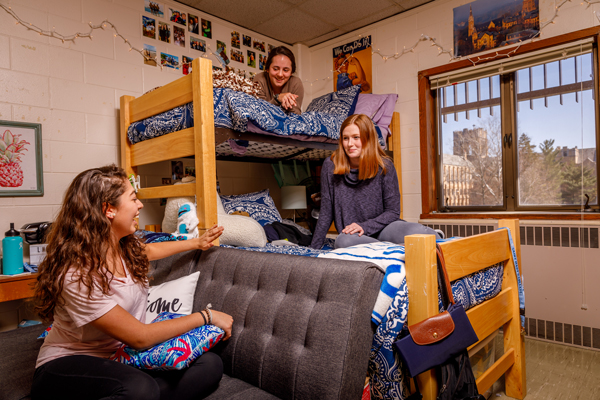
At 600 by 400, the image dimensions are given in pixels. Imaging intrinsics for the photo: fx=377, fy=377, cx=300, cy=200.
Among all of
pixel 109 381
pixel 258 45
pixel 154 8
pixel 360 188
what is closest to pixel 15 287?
pixel 109 381

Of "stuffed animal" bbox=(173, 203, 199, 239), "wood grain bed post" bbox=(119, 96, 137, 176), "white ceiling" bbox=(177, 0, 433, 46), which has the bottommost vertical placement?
"stuffed animal" bbox=(173, 203, 199, 239)

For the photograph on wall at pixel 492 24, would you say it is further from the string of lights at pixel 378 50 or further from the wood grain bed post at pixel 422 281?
the wood grain bed post at pixel 422 281

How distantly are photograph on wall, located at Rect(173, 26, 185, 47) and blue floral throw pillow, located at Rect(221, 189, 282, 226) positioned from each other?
128 centimetres

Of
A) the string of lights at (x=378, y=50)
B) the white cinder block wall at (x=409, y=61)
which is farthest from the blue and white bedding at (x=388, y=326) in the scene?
the string of lights at (x=378, y=50)

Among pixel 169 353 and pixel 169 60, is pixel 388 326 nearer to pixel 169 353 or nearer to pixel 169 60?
pixel 169 353

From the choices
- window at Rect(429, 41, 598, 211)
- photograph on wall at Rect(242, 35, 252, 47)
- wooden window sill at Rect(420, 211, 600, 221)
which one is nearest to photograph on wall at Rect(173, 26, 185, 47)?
photograph on wall at Rect(242, 35, 252, 47)

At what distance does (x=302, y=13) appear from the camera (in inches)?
127

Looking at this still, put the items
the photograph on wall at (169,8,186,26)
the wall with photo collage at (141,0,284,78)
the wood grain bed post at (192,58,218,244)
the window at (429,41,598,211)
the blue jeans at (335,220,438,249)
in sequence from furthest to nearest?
the photograph on wall at (169,8,186,26) < the wall with photo collage at (141,0,284,78) < the window at (429,41,598,211) < the blue jeans at (335,220,438,249) < the wood grain bed post at (192,58,218,244)

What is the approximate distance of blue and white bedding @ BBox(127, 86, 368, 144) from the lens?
196 centimetres

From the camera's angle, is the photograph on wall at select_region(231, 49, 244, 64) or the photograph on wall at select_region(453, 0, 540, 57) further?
the photograph on wall at select_region(231, 49, 244, 64)

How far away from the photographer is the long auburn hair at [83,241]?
107 centimetres

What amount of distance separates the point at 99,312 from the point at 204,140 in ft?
3.08

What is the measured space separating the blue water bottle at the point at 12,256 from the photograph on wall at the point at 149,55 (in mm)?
1490

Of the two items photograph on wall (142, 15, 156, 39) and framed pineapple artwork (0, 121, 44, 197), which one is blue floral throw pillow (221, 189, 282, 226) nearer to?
framed pineapple artwork (0, 121, 44, 197)
